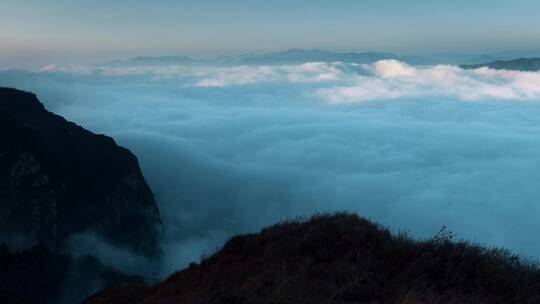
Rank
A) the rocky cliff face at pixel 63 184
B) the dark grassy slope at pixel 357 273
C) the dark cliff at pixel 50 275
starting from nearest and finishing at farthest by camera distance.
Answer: the dark grassy slope at pixel 357 273 → the dark cliff at pixel 50 275 → the rocky cliff face at pixel 63 184

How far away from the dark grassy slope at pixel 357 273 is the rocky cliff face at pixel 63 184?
70627mm

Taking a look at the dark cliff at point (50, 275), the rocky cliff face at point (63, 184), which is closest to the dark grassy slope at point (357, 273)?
the dark cliff at point (50, 275)

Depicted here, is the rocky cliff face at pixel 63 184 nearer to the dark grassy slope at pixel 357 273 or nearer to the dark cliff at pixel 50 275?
the dark cliff at pixel 50 275

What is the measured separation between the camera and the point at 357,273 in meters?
7.16

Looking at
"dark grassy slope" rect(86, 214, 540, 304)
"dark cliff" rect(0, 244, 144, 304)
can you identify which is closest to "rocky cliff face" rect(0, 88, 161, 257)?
"dark cliff" rect(0, 244, 144, 304)

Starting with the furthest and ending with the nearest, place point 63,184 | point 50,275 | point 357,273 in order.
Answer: point 63,184
point 50,275
point 357,273

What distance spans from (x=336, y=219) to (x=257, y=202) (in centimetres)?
14615

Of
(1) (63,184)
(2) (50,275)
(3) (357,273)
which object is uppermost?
(3) (357,273)

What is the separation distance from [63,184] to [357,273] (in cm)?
8536

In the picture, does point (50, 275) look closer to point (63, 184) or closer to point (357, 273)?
point (63, 184)

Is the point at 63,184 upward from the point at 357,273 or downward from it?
downward

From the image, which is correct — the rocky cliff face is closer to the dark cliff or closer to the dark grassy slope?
the dark cliff

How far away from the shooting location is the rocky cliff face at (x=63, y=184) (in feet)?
237

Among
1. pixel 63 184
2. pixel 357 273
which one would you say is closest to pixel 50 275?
pixel 63 184
